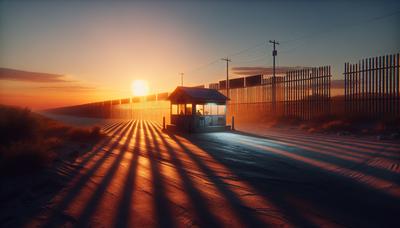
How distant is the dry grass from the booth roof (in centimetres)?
746

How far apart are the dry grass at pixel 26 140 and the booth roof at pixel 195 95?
7.46m

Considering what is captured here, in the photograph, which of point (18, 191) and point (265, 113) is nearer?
point (18, 191)

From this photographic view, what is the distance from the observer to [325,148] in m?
10.3

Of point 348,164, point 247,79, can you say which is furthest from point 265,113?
point 348,164

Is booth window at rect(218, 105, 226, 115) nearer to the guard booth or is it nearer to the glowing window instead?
the guard booth

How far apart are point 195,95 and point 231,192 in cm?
1440

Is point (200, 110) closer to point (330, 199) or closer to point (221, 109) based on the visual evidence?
point (221, 109)

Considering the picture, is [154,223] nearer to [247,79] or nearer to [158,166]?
[158,166]

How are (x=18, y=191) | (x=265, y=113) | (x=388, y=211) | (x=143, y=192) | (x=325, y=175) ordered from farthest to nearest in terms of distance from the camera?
(x=265, y=113) → (x=325, y=175) → (x=18, y=191) → (x=143, y=192) → (x=388, y=211)

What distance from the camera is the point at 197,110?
1942 cm

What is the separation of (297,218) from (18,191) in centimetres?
632

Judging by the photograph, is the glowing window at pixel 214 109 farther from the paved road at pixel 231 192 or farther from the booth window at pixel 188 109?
the paved road at pixel 231 192

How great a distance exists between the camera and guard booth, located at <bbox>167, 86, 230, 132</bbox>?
61.8ft

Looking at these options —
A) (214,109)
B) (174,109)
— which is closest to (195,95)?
(214,109)
